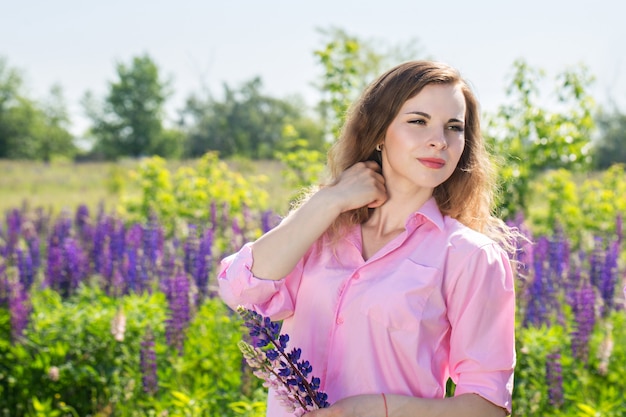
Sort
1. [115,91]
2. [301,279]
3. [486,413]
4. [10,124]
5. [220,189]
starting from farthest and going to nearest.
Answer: [115,91]
[10,124]
[220,189]
[301,279]
[486,413]

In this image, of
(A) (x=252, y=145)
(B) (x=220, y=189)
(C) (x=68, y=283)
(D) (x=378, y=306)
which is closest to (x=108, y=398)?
(C) (x=68, y=283)

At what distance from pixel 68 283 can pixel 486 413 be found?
394cm

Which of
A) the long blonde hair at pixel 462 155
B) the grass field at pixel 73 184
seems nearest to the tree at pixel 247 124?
the grass field at pixel 73 184

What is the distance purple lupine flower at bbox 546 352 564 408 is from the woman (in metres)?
1.67

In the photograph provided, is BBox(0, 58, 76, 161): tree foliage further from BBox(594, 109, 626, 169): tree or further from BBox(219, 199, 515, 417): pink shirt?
BBox(219, 199, 515, 417): pink shirt

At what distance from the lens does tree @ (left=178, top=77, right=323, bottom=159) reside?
23.8 metres

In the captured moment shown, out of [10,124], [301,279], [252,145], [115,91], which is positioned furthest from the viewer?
[115,91]

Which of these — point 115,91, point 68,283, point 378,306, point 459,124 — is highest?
point 115,91

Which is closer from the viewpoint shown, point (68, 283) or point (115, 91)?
point (68, 283)

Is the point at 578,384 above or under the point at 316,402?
under

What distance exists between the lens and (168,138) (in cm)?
5075

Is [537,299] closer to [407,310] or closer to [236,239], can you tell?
[236,239]

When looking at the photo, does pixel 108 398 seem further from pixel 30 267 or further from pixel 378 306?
pixel 378 306

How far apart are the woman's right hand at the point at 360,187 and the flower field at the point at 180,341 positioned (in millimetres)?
1359
